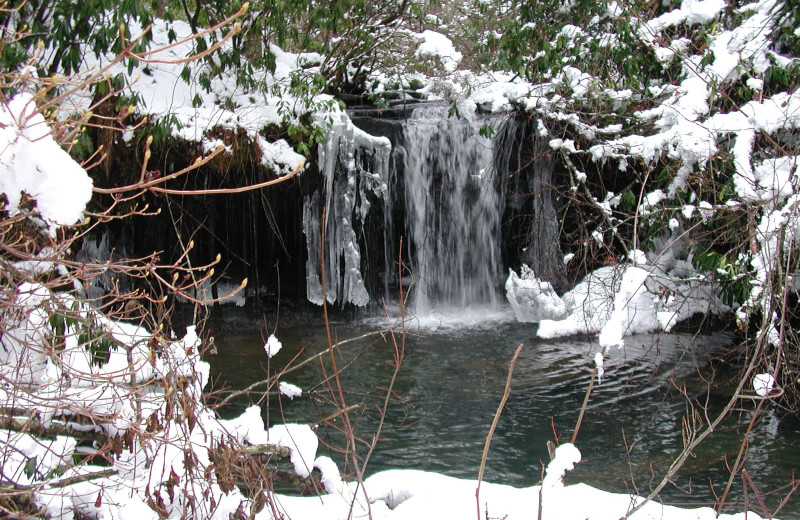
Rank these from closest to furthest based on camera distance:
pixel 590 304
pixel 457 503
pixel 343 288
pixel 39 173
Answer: pixel 39 173 < pixel 457 503 < pixel 590 304 < pixel 343 288

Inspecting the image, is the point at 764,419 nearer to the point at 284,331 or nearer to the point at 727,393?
the point at 727,393

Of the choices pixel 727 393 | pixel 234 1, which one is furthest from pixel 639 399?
pixel 234 1

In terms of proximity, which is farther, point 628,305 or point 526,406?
point 628,305

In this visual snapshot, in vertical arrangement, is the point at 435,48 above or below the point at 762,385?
above

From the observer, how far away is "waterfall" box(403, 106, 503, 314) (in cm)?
904

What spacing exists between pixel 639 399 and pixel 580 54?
14.1 ft

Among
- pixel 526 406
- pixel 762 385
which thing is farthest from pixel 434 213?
pixel 762 385

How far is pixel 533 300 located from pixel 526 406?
2.94 m

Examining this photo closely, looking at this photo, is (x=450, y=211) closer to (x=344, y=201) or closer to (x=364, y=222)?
(x=364, y=222)

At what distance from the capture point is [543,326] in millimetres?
7305

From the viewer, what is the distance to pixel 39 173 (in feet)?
5.95

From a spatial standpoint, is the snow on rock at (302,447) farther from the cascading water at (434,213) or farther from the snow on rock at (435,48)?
the snow on rock at (435,48)

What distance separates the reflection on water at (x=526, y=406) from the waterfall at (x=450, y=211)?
1.47 meters

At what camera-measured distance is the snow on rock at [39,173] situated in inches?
70.4
